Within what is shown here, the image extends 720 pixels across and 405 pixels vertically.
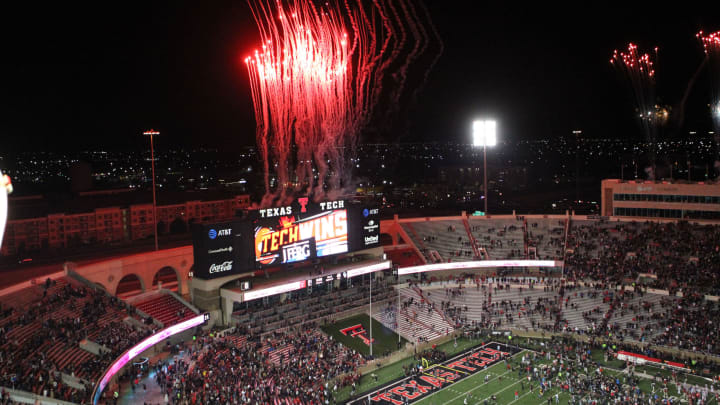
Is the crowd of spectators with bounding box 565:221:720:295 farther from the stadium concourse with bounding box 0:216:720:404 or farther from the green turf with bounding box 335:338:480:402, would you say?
the green turf with bounding box 335:338:480:402

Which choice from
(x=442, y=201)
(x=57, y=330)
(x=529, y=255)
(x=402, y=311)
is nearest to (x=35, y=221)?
(x=57, y=330)

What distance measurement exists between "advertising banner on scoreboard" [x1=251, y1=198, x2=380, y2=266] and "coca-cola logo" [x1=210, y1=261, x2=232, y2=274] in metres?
1.67

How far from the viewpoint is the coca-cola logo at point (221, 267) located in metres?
34.3

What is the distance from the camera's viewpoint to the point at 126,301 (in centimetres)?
3256

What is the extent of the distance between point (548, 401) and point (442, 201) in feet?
208

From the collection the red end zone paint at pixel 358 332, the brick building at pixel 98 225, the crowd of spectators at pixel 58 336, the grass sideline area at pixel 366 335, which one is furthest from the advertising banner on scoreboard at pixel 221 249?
the brick building at pixel 98 225

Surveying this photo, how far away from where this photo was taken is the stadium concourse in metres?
26.3

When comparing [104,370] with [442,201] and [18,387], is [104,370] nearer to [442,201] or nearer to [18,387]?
[18,387]

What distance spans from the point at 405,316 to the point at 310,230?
8215 mm

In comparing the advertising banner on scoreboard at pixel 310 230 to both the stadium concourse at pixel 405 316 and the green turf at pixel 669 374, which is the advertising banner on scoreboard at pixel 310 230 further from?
the green turf at pixel 669 374

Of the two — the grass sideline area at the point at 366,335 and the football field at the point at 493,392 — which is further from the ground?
the grass sideline area at the point at 366,335

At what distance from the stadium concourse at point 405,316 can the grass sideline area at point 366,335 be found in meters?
0.36

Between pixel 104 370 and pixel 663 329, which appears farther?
pixel 663 329

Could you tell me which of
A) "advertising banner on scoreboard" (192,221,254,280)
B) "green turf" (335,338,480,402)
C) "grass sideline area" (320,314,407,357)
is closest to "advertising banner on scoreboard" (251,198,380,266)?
"advertising banner on scoreboard" (192,221,254,280)
